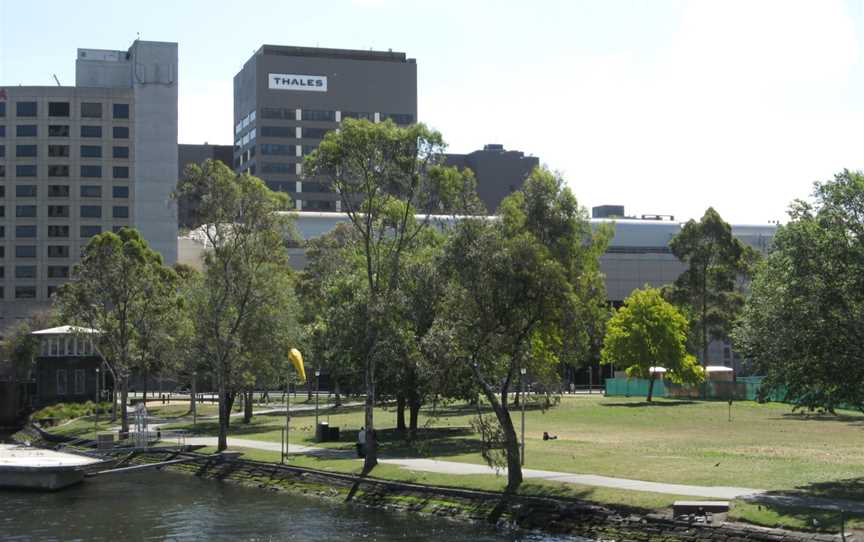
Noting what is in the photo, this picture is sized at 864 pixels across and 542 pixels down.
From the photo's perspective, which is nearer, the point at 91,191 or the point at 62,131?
the point at 62,131

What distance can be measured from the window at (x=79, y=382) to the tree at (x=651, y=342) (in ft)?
154

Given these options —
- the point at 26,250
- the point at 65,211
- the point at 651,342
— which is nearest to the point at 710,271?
the point at 651,342

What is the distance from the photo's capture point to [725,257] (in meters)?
105

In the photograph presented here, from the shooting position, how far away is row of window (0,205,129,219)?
156125 mm

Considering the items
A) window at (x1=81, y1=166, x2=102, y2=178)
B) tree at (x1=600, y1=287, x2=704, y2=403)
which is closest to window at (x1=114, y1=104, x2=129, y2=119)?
window at (x1=81, y1=166, x2=102, y2=178)

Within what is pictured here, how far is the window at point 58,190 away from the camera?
514 ft

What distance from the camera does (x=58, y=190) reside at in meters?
157

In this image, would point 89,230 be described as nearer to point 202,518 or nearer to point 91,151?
point 91,151

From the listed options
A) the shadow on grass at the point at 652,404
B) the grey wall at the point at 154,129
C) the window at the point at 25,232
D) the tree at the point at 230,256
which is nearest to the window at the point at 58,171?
the window at the point at 25,232

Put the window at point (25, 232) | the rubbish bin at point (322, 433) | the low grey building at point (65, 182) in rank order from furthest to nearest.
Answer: the window at point (25, 232) < the low grey building at point (65, 182) < the rubbish bin at point (322, 433)

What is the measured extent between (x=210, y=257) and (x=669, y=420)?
32.2 m

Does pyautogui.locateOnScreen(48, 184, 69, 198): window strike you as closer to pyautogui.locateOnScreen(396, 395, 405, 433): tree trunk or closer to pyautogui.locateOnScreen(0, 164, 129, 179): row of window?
pyautogui.locateOnScreen(0, 164, 129, 179): row of window

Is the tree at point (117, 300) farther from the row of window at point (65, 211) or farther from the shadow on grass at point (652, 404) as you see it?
the row of window at point (65, 211)

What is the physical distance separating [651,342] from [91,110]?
98511mm
